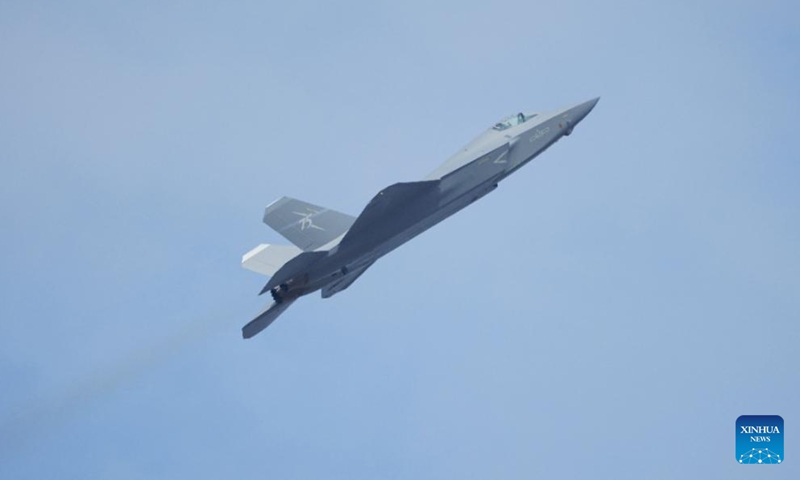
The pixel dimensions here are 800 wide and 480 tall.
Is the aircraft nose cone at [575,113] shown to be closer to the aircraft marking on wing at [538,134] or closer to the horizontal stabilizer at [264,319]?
the aircraft marking on wing at [538,134]

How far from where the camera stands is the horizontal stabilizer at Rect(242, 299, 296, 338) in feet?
193

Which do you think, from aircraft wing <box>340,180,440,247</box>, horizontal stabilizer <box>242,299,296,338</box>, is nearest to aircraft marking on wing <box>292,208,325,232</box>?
aircraft wing <box>340,180,440,247</box>

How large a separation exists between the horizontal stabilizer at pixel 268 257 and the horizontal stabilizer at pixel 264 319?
1876 mm

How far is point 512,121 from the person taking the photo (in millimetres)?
62594

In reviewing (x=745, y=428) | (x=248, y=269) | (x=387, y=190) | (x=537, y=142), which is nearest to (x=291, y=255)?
(x=248, y=269)

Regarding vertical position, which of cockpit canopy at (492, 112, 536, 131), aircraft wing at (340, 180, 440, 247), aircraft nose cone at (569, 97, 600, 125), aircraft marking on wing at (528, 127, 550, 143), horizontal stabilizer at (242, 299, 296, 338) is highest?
aircraft nose cone at (569, 97, 600, 125)

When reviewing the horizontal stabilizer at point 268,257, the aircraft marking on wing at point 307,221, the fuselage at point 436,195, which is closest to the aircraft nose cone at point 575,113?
the fuselage at point 436,195

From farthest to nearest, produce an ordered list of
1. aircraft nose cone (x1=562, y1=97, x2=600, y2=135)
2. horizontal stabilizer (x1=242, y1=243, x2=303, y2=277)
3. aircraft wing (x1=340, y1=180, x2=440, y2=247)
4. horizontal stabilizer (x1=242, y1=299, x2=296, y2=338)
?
aircraft nose cone (x1=562, y1=97, x2=600, y2=135), horizontal stabilizer (x1=242, y1=243, x2=303, y2=277), horizontal stabilizer (x1=242, y1=299, x2=296, y2=338), aircraft wing (x1=340, y1=180, x2=440, y2=247)

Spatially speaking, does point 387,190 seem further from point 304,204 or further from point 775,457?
point 775,457

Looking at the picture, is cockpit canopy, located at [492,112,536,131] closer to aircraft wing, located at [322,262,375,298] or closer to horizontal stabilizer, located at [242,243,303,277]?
aircraft wing, located at [322,262,375,298]

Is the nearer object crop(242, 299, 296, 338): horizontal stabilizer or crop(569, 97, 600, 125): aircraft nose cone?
crop(242, 299, 296, 338): horizontal stabilizer

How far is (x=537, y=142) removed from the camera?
61.6 m

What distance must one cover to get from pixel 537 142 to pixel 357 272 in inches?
343

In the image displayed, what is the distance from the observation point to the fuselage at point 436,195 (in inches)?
2301
